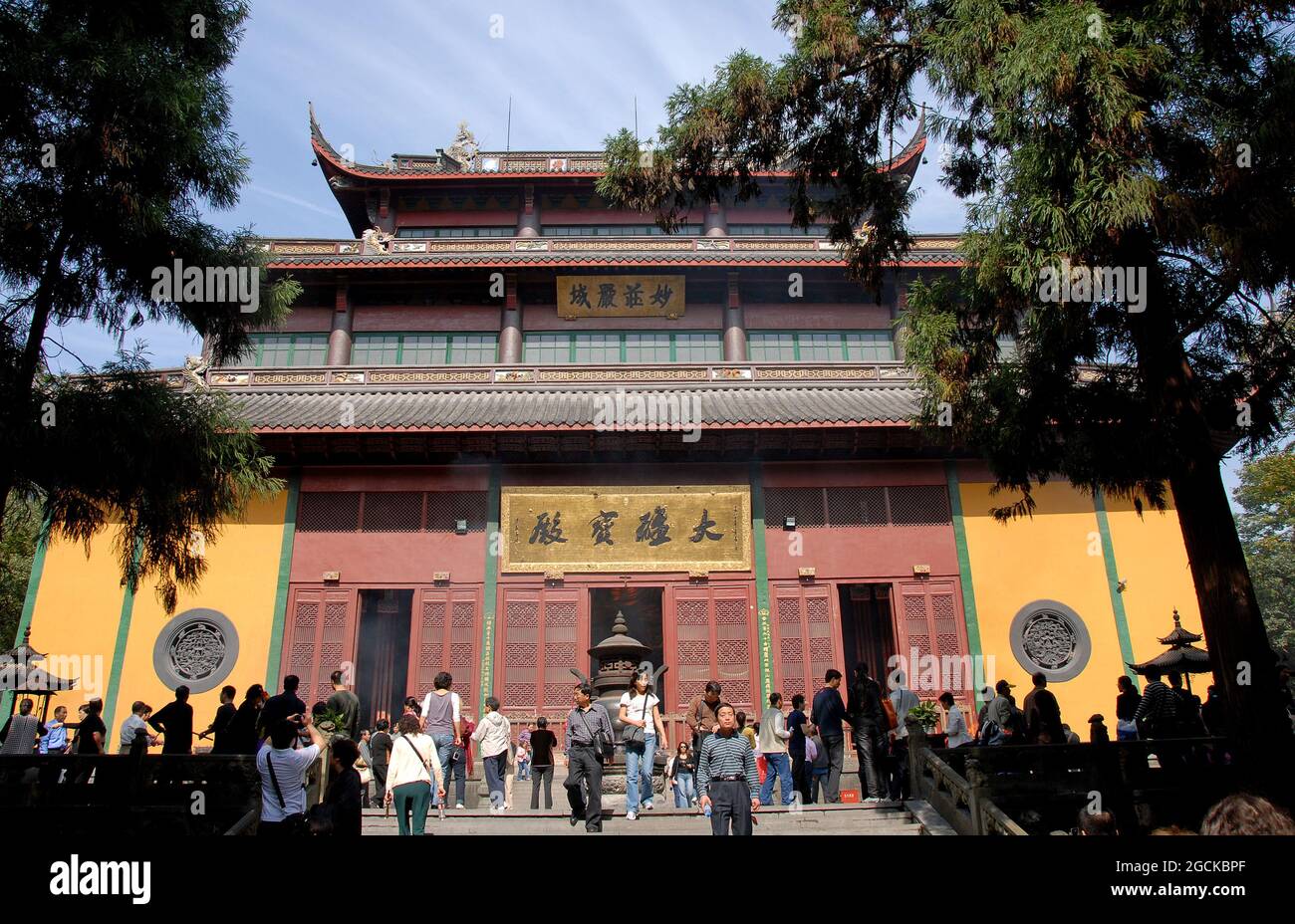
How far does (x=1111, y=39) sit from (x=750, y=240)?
12018 millimetres

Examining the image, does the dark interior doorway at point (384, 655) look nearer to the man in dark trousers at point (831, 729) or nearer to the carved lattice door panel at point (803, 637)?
the carved lattice door panel at point (803, 637)

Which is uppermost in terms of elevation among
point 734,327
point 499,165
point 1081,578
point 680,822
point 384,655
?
point 499,165

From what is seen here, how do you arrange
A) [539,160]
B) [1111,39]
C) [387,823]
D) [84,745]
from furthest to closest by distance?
1. [539,160]
2. [84,745]
3. [387,823]
4. [1111,39]

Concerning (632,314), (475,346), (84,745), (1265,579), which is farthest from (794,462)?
(1265,579)

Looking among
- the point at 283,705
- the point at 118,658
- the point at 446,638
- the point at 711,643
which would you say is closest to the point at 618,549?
the point at 711,643

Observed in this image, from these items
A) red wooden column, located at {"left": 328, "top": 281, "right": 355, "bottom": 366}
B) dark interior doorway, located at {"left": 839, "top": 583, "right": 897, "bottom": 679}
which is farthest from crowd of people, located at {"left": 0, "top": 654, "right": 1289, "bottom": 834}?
red wooden column, located at {"left": 328, "top": 281, "right": 355, "bottom": 366}

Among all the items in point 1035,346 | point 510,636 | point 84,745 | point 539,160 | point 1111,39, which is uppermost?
point 539,160

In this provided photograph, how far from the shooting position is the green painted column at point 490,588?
13.5m

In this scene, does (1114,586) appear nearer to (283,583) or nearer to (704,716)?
(704,716)

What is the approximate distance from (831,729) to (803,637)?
14.5 feet

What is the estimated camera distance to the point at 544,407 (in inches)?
576

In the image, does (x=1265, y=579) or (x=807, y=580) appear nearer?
(x=807, y=580)

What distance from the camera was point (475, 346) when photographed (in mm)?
17484

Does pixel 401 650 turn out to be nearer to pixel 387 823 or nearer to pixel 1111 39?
pixel 387 823
